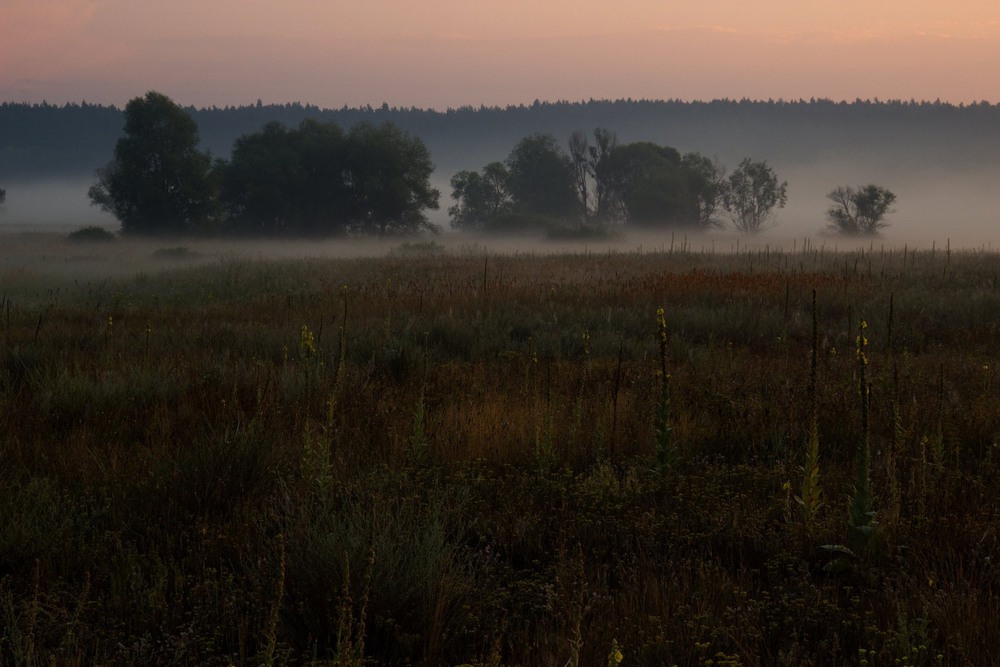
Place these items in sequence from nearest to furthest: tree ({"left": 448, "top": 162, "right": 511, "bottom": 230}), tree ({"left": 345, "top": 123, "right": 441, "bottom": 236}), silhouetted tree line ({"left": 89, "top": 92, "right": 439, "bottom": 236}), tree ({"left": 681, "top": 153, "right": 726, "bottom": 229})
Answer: silhouetted tree line ({"left": 89, "top": 92, "right": 439, "bottom": 236}) → tree ({"left": 345, "top": 123, "right": 441, "bottom": 236}) → tree ({"left": 681, "top": 153, "right": 726, "bottom": 229}) → tree ({"left": 448, "top": 162, "right": 511, "bottom": 230})

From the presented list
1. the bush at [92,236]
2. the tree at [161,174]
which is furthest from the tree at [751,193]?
the bush at [92,236]

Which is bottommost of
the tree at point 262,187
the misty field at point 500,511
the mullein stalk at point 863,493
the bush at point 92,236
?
the bush at point 92,236

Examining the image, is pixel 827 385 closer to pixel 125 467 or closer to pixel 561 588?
pixel 561 588

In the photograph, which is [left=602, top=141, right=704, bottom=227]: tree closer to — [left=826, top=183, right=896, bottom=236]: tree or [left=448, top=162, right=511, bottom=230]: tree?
[left=448, top=162, right=511, bottom=230]: tree

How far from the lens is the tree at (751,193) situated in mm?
85750

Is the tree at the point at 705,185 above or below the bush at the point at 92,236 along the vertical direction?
above

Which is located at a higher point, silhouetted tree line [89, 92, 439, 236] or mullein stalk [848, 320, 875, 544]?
silhouetted tree line [89, 92, 439, 236]

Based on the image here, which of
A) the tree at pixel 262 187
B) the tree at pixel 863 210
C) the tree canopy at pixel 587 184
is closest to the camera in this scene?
the tree at pixel 262 187

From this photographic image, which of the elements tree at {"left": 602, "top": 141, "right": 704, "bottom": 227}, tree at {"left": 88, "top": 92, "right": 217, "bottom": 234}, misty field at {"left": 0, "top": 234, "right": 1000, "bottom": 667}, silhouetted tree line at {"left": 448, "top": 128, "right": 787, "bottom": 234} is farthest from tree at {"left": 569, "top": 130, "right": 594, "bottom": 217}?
misty field at {"left": 0, "top": 234, "right": 1000, "bottom": 667}

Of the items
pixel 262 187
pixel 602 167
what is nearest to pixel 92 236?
pixel 262 187

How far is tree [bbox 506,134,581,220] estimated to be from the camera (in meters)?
84.4

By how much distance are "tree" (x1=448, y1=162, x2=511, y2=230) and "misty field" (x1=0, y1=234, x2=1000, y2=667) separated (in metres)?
79.4

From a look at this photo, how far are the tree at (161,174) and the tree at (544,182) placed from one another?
3891cm

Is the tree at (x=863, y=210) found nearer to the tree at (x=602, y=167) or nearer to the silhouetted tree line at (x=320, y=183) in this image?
the tree at (x=602, y=167)
